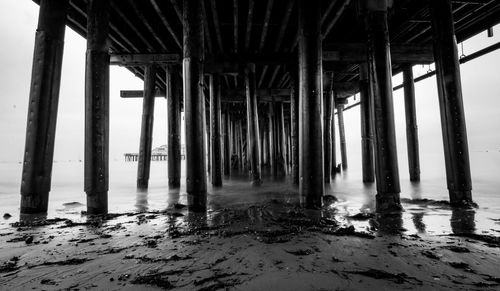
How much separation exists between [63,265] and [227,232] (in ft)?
5.26

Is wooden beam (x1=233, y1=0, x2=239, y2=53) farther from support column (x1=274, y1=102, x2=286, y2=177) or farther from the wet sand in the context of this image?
support column (x1=274, y1=102, x2=286, y2=177)

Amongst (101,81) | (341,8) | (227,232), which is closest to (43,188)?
(101,81)

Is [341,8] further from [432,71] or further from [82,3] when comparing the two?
[82,3]

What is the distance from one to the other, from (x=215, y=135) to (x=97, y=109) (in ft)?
15.8

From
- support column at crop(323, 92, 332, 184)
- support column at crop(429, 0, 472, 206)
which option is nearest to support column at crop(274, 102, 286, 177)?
support column at crop(323, 92, 332, 184)

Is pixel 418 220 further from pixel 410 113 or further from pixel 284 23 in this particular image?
pixel 410 113

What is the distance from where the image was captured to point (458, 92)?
14.9ft

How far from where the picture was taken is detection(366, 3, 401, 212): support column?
4418mm

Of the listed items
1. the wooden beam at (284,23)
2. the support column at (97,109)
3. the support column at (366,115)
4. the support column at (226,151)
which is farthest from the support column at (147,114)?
the support column at (366,115)

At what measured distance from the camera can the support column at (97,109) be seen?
4.20 meters

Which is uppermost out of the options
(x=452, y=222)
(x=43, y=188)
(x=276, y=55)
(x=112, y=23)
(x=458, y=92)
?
(x=112, y=23)

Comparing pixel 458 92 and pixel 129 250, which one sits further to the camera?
pixel 458 92

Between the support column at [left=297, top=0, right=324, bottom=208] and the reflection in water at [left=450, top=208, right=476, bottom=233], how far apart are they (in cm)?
180

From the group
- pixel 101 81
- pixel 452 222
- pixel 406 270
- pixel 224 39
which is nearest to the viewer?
pixel 406 270
